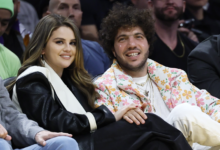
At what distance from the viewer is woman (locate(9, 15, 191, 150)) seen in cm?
228

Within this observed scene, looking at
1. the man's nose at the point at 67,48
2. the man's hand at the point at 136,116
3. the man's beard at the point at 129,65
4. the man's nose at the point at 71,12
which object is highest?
the man's nose at the point at 71,12

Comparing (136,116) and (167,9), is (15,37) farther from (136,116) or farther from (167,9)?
(136,116)

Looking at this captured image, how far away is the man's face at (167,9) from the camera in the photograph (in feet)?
13.4

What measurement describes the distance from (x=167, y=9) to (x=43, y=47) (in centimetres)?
175

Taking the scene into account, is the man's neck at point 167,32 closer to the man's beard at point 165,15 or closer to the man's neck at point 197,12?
the man's beard at point 165,15

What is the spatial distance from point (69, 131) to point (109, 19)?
3.52 ft

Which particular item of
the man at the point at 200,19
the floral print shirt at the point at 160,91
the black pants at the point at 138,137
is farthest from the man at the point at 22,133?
the man at the point at 200,19

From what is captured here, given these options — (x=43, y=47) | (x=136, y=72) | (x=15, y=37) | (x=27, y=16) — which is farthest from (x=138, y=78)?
(x=27, y=16)

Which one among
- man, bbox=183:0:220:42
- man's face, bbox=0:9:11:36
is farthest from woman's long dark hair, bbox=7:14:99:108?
man, bbox=183:0:220:42

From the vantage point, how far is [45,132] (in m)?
2.11

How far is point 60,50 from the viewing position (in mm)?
2695

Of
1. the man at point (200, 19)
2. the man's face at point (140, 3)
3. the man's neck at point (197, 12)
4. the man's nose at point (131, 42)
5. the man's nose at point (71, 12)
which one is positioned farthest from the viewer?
the man's neck at point (197, 12)

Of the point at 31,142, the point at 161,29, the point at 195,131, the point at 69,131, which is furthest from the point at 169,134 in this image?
the point at 161,29

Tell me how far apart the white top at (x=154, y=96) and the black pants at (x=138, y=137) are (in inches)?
19.4
